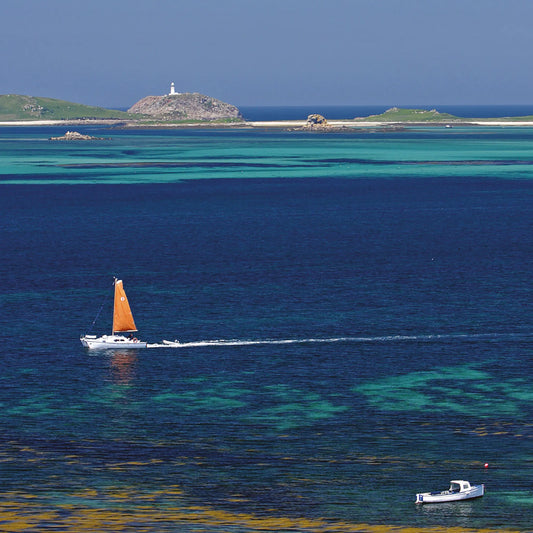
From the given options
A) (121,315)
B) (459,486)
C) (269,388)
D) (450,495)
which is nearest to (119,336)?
(121,315)

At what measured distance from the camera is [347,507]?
172 feet

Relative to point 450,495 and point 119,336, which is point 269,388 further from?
point 450,495

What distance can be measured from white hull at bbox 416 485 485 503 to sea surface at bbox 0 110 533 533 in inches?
16.4

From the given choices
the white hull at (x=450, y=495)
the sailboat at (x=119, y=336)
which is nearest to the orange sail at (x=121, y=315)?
the sailboat at (x=119, y=336)

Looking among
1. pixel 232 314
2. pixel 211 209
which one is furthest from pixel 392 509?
pixel 211 209

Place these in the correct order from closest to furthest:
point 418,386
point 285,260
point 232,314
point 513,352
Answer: point 418,386, point 513,352, point 232,314, point 285,260

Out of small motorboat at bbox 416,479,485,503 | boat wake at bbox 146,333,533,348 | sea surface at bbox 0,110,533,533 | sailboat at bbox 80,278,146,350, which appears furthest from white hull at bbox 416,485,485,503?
sailboat at bbox 80,278,146,350

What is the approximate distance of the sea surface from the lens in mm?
53188

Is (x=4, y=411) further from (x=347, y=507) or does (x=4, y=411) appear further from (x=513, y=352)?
(x=513, y=352)

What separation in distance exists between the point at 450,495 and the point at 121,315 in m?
40.1

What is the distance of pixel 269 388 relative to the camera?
7275 cm

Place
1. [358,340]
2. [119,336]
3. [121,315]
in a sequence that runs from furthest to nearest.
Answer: [121,315] < [119,336] < [358,340]

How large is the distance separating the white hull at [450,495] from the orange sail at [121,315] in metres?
38.7

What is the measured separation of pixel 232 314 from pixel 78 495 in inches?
1619
